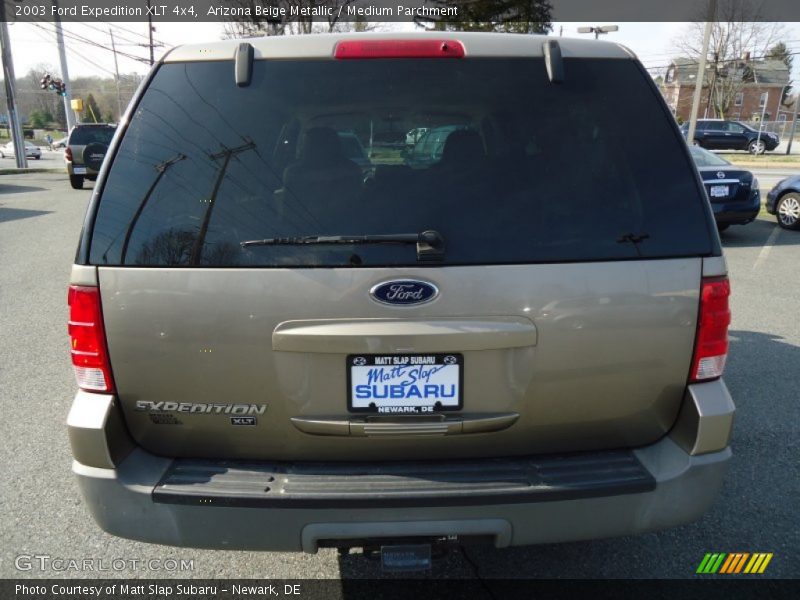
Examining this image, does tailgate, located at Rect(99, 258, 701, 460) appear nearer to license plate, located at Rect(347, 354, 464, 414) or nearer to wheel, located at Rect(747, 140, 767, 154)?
license plate, located at Rect(347, 354, 464, 414)

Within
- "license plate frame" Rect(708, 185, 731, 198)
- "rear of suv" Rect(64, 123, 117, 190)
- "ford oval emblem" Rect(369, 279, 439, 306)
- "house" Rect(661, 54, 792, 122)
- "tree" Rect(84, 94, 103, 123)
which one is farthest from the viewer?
"tree" Rect(84, 94, 103, 123)

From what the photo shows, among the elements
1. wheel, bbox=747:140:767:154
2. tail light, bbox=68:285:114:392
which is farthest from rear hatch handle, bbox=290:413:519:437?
wheel, bbox=747:140:767:154

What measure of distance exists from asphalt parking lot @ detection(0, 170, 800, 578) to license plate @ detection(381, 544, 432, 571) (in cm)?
65

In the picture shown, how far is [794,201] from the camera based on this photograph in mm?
10852

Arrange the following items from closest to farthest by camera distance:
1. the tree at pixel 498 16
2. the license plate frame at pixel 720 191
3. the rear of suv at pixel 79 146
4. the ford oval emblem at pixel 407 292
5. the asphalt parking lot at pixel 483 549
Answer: the ford oval emblem at pixel 407 292, the asphalt parking lot at pixel 483 549, the license plate frame at pixel 720 191, the rear of suv at pixel 79 146, the tree at pixel 498 16

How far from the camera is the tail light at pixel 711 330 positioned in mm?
1930

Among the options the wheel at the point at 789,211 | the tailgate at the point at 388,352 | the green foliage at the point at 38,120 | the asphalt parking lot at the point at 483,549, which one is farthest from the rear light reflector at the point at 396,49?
the green foliage at the point at 38,120

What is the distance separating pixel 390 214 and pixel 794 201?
11533 millimetres

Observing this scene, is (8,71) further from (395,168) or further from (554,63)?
(554,63)

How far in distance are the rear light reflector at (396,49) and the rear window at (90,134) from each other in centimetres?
1925

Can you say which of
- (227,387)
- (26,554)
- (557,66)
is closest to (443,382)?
(227,387)

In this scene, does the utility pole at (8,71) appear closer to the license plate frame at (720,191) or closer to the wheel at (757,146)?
the license plate frame at (720,191)

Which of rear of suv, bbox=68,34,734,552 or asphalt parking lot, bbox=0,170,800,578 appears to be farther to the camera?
asphalt parking lot, bbox=0,170,800,578

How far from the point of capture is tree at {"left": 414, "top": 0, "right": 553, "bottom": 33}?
29562 mm
